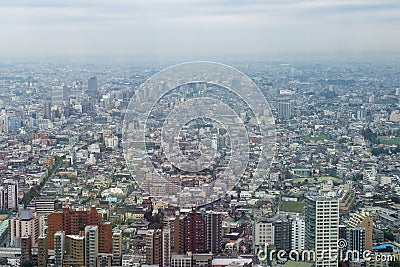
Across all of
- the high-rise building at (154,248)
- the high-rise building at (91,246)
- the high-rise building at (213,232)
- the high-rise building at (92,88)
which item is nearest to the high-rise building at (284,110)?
the high-rise building at (92,88)

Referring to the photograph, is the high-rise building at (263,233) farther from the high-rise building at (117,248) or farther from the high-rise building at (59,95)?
the high-rise building at (59,95)

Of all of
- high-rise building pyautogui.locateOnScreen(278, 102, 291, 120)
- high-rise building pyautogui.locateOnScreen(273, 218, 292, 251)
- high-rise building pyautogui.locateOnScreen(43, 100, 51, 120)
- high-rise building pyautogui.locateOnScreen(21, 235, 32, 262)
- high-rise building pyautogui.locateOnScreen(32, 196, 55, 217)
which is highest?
high-rise building pyautogui.locateOnScreen(278, 102, 291, 120)

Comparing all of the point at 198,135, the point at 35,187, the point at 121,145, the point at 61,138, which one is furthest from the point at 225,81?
the point at 61,138

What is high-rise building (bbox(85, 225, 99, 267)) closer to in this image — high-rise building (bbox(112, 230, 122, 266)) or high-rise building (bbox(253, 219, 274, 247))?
high-rise building (bbox(112, 230, 122, 266))

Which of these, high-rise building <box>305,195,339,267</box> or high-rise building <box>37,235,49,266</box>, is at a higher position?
high-rise building <box>305,195,339,267</box>

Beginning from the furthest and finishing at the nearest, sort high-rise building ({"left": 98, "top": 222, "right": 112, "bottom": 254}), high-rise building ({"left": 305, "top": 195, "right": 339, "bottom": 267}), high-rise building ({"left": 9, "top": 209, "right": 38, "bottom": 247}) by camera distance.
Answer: high-rise building ({"left": 9, "top": 209, "right": 38, "bottom": 247}) < high-rise building ({"left": 98, "top": 222, "right": 112, "bottom": 254}) < high-rise building ({"left": 305, "top": 195, "right": 339, "bottom": 267})

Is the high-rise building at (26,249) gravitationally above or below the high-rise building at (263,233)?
below

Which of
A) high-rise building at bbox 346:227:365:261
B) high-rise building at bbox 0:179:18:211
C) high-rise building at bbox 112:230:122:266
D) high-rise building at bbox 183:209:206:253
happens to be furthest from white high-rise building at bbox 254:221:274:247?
high-rise building at bbox 0:179:18:211
